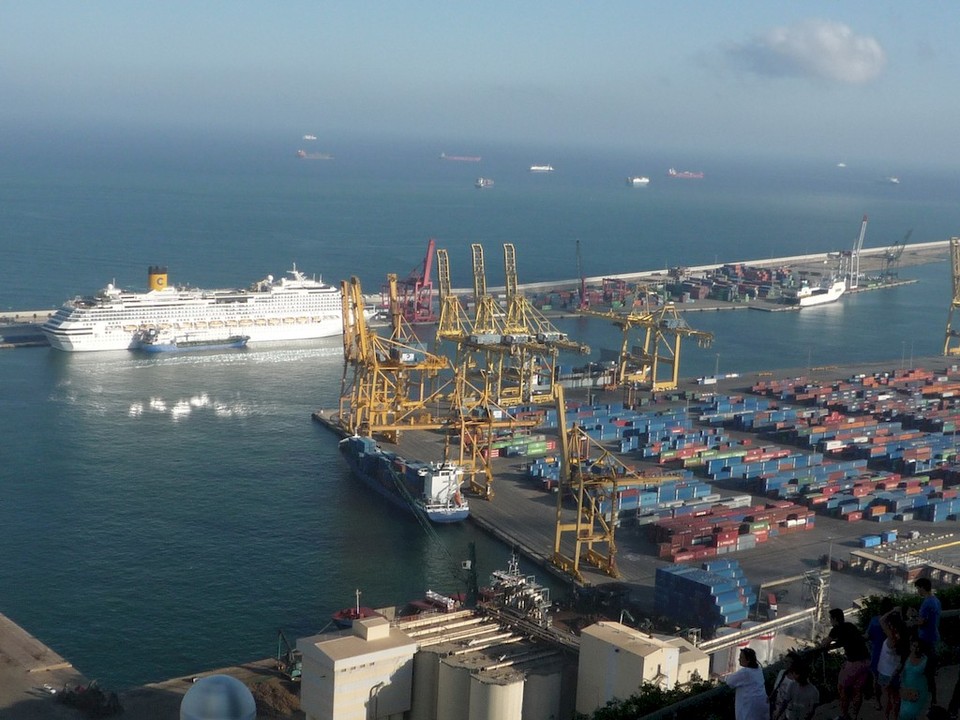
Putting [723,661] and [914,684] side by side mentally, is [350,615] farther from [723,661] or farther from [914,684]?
[914,684]

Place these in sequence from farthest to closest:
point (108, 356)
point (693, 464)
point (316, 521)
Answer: point (108, 356), point (693, 464), point (316, 521)

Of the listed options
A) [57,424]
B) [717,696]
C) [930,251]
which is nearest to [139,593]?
[57,424]

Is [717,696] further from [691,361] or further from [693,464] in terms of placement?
[691,361]

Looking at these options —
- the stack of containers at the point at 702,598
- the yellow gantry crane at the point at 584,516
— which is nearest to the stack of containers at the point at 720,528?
the yellow gantry crane at the point at 584,516

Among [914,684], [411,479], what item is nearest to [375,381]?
[411,479]

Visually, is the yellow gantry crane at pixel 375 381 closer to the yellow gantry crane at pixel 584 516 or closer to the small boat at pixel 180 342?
the yellow gantry crane at pixel 584 516

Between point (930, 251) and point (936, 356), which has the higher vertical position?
point (930, 251)

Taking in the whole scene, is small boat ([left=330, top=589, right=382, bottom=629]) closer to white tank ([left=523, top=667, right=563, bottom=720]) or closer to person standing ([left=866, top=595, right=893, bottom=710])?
white tank ([left=523, top=667, right=563, bottom=720])

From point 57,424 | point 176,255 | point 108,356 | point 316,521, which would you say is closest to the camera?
point 316,521
